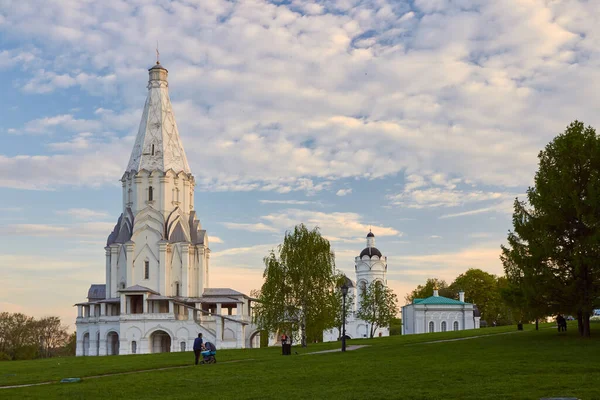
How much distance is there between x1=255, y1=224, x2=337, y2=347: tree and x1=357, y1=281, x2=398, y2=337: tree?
28.5 m

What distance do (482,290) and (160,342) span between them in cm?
5760

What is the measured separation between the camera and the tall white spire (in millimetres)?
79312

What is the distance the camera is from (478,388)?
16781mm

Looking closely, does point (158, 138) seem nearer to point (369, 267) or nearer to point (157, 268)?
point (157, 268)

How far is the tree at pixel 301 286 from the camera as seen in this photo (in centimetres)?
4847

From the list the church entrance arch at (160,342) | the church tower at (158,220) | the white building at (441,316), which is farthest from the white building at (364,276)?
the church entrance arch at (160,342)

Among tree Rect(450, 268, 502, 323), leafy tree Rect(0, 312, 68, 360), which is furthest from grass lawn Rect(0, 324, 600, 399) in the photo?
tree Rect(450, 268, 502, 323)

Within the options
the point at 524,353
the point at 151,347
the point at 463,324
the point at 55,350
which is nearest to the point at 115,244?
the point at 151,347

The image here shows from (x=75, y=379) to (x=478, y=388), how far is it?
45.6 feet

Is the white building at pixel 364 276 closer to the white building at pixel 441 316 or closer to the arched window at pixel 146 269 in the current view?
the white building at pixel 441 316

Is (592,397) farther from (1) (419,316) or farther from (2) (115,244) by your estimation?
(1) (419,316)

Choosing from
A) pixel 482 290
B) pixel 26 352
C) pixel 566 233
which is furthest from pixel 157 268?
pixel 482 290

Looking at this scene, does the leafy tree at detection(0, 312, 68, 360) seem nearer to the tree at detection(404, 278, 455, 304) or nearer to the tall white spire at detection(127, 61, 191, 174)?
the tall white spire at detection(127, 61, 191, 174)

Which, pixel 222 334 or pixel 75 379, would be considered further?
pixel 222 334
